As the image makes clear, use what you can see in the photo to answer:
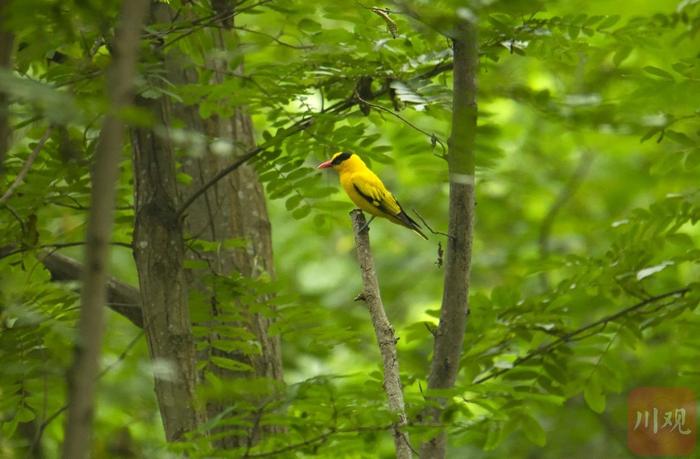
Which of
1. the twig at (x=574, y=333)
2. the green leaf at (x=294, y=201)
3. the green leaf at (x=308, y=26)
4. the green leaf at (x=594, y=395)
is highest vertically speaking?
the green leaf at (x=308, y=26)

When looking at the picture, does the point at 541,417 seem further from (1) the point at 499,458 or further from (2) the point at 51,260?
(2) the point at 51,260

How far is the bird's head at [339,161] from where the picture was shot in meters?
4.32

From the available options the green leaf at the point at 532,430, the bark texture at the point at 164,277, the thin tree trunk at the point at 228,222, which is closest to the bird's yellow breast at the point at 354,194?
the thin tree trunk at the point at 228,222

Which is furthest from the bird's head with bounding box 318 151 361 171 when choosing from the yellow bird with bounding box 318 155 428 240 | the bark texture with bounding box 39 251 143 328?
the bark texture with bounding box 39 251 143 328

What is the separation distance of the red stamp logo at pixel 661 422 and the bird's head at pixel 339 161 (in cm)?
214

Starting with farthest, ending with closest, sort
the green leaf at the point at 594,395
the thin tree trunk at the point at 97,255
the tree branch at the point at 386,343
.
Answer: the green leaf at the point at 594,395 < the tree branch at the point at 386,343 < the thin tree trunk at the point at 97,255

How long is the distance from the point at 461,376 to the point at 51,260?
2148mm

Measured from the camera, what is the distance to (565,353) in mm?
4438

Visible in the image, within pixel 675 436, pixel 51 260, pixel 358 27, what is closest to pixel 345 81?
pixel 358 27

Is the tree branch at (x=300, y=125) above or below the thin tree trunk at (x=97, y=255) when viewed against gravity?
above

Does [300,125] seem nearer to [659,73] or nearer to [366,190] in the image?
[366,190]

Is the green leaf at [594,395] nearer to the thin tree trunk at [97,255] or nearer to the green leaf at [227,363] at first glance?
the green leaf at [227,363]

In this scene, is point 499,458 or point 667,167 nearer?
point 667,167

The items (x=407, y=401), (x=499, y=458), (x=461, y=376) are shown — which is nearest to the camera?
(x=407, y=401)
